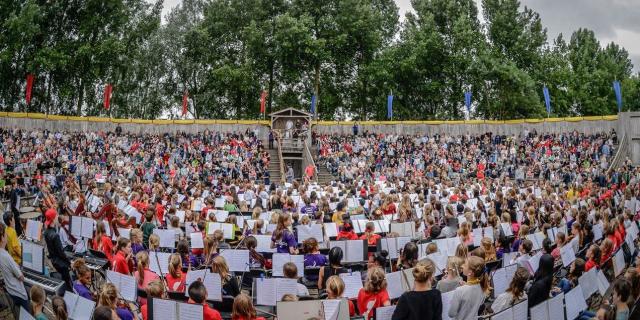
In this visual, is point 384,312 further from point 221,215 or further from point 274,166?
point 274,166

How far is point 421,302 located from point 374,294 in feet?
3.69

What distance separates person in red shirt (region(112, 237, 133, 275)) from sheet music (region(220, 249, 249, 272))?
1.62 meters

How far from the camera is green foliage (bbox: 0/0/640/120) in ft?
146

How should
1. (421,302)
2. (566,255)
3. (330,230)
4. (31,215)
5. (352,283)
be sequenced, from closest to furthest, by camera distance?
(421,302), (352,283), (566,255), (330,230), (31,215)

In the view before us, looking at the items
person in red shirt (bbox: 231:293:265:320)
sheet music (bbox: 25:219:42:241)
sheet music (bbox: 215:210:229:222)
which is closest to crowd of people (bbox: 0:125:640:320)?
person in red shirt (bbox: 231:293:265:320)

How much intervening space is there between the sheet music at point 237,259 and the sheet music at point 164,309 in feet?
10.7

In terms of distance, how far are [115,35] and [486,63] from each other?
30819 mm

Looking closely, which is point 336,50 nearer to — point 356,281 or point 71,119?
point 71,119

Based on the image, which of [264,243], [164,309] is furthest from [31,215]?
[164,309]

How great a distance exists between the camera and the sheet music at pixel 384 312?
6156 millimetres

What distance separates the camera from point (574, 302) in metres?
6.95

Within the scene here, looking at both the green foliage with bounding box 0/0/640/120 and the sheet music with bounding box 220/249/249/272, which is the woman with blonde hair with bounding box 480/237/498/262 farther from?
the green foliage with bounding box 0/0/640/120

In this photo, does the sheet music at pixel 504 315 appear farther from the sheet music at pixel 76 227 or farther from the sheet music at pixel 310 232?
the sheet music at pixel 76 227

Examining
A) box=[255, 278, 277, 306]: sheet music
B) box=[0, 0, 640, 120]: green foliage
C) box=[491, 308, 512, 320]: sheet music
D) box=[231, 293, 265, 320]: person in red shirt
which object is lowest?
box=[255, 278, 277, 306]: sheet music
